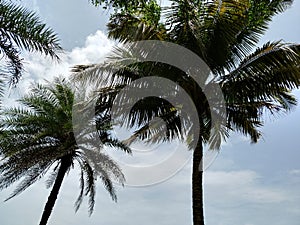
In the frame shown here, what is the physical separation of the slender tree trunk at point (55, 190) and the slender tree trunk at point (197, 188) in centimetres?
751

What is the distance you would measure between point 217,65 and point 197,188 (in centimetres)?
347

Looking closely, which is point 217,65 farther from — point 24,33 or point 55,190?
point 55,190

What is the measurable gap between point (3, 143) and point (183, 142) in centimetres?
715

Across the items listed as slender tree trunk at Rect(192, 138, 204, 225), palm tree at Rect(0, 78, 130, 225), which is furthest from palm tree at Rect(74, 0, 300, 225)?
palm tree at Rect(0, 78, 130, 225)

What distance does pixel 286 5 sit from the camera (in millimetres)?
10758

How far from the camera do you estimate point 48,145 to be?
16.0m

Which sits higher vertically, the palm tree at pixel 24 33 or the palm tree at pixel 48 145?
the palm tree at pixel 48 145

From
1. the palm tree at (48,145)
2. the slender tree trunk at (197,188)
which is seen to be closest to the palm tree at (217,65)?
the slender tree trunk at (197,188)

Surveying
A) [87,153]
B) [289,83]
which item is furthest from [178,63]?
[87,153]

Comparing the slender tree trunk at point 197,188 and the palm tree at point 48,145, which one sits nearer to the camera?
the slender tree trunk at point 197,188

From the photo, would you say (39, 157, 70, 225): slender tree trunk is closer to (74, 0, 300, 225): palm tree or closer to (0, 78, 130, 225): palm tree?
(0, 78, 130, 225): palm tree

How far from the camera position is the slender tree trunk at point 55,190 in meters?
15.6

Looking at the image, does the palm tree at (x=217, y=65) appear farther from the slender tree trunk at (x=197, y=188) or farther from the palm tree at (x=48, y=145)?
the palm tree at (x=48, y=145)

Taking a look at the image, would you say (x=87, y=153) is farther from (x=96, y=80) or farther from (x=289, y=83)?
(x=289, y=83)
